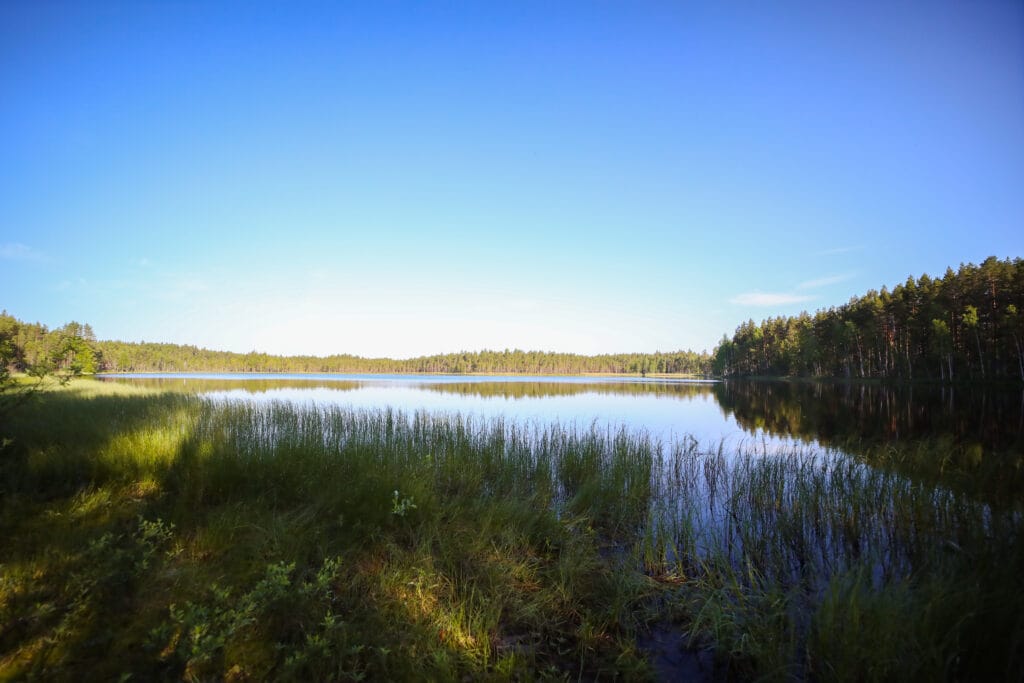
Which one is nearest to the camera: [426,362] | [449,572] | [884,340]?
[449,572]

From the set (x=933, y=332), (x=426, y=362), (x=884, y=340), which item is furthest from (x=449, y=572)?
(x=426, y=362)

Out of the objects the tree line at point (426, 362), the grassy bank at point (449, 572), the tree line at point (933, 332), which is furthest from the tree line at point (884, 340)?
the tree line at point (426, 362)

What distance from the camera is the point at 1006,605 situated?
126 inches

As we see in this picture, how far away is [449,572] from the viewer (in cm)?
431

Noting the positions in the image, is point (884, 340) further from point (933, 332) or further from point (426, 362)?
point (426, 362)

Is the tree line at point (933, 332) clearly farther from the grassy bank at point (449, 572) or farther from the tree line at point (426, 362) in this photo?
the tree line at point (426, 362)

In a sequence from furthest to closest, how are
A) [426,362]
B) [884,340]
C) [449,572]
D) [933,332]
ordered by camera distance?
[426,362]
[884,340]
[933,332]
[449,572]

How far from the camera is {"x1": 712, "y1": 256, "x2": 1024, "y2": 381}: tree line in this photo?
43188 mm

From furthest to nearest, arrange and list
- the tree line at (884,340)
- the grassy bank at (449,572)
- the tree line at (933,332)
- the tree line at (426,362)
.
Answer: the tree line at (426,362)
the tree line at (933,332)
the tree line at (884,340)
the grassy bank at (449,572)

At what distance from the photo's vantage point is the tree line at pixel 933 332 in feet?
142

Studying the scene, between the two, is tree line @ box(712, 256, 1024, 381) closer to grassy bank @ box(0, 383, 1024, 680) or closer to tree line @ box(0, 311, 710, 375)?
grassy bank @ box(0, 383, 1024, 680)

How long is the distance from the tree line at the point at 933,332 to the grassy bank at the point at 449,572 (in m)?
53.2

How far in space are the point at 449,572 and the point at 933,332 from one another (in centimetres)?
6664

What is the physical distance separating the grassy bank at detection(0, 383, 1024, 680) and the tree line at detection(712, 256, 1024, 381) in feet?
175
